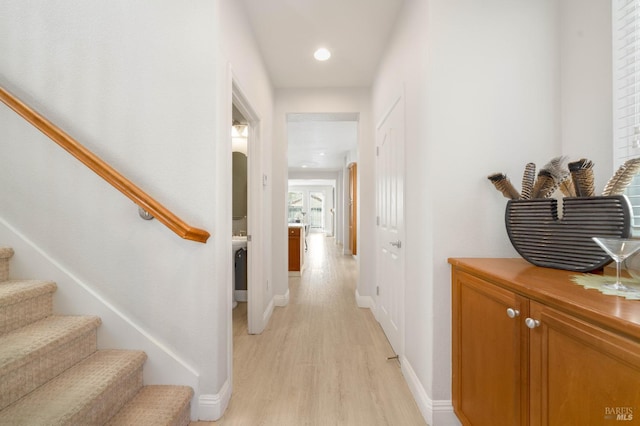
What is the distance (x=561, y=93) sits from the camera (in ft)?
5.02

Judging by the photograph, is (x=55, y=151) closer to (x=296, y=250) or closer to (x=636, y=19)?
(x=636, y=19)

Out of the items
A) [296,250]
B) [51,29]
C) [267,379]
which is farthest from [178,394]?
[296,250]

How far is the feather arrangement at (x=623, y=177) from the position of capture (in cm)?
98

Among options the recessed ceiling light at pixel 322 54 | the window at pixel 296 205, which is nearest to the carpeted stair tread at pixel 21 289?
the recessed ceiling light at pixel 322 54

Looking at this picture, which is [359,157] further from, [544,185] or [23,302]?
[23,302]

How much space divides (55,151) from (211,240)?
3.43ft

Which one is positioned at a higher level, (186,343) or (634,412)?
(634,412)

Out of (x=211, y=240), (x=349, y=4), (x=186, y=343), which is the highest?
(x=349, y=4)

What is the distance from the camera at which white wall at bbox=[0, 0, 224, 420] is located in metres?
1.56

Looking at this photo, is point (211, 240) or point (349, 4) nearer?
point (211, 240)

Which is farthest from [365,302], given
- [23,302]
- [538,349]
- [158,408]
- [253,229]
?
[23,302]

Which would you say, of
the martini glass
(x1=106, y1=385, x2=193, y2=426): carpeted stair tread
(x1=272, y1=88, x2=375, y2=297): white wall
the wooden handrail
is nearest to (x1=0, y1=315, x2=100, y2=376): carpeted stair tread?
(x1=106, y1=385, x2=193, y2=426): carpeted stair tread

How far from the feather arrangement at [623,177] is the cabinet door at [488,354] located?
54 centimetres

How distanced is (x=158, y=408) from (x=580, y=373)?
1693 millimetres
